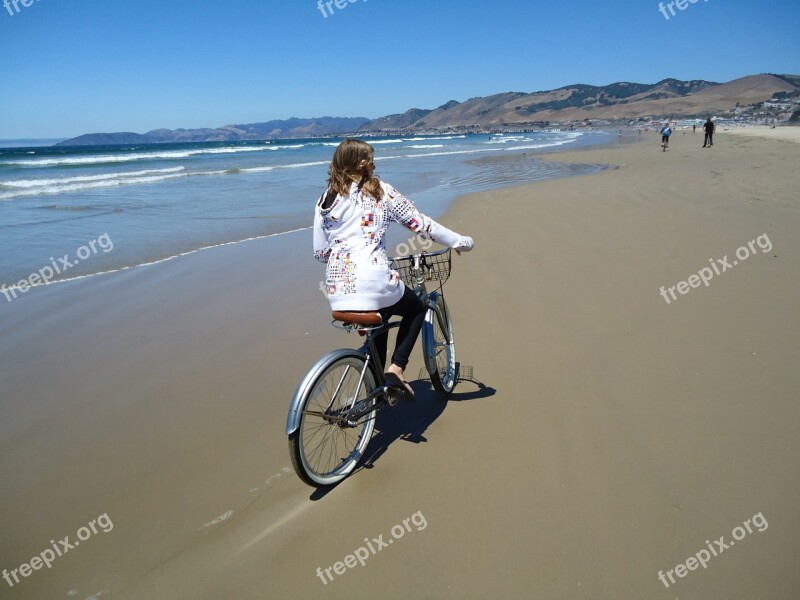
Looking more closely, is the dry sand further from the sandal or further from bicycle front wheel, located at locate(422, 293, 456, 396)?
the sandal

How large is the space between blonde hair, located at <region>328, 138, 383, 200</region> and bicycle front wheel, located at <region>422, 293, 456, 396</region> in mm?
1011

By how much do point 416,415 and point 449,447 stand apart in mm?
471

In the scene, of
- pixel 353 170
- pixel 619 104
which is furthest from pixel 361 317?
pixel 619 104

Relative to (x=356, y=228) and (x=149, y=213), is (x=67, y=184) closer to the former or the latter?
(x=149, y=213)

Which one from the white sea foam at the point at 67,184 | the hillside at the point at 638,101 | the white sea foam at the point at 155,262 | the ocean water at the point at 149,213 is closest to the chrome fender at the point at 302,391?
the white sea foam at the point at 155,262

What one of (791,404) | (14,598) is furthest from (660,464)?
(14,598)

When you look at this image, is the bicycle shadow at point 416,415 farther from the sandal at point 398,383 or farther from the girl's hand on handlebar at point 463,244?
the girl's hand on handlebar at point 463,244

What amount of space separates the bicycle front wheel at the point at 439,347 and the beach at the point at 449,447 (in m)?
0.16

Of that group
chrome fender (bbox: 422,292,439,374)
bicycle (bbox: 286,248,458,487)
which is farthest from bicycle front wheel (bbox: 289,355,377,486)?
chrome fender (bbox: 422,292,439,374)

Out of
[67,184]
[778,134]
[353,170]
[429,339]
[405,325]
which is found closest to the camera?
[353,170]

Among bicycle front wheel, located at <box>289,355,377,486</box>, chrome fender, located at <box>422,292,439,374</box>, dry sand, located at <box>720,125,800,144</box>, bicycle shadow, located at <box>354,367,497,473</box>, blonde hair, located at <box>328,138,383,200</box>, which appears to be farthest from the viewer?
dry sand, located at <box>720,125,800,144</box>

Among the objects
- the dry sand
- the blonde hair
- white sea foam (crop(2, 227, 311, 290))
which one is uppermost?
the dry sand

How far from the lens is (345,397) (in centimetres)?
273

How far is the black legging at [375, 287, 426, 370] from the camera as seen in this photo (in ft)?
9.78
